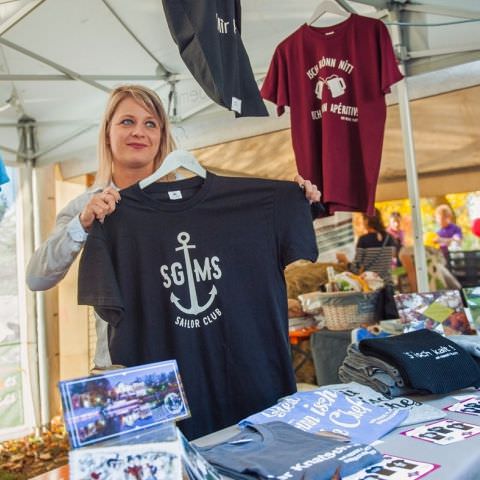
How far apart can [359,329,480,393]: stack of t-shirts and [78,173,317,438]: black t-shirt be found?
0.95 feet

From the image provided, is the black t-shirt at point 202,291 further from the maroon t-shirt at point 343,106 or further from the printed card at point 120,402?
the maroon t-shirt at point 343,106

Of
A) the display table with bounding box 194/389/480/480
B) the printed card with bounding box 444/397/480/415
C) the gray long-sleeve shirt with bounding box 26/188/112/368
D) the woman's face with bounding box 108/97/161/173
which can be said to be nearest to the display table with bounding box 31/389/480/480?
the display table with bounding box 194/389/480/480

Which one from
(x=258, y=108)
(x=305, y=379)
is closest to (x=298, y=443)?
(x=258, y=108)

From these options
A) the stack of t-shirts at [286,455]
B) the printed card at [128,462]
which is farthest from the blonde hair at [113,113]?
the printed card at [128,462]

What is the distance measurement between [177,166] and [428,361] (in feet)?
3.06

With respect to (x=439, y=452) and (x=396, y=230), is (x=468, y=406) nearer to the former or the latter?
(x=439, y=452)

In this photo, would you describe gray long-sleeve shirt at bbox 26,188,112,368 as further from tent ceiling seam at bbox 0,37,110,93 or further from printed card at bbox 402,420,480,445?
tent ceiling seam at bbox 0,37,110,93

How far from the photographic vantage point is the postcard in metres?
1.98

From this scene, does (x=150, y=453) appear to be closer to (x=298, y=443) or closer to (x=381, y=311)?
(x=298, y=443)

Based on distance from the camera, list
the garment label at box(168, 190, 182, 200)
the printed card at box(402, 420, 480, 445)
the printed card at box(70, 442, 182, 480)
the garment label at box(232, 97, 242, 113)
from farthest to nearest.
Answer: the garment label at box(232, 97, 242, 113), the garment label at box(168, 190, 182, 200), the printed card at box(402, 420, 480, 445), the printed card at box(70, 442, 182, 480)

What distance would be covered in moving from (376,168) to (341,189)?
0.18 m

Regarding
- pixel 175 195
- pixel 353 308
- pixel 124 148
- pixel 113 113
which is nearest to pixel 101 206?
pixel 175 195

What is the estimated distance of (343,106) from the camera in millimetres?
2381

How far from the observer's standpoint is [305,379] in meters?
3.48
